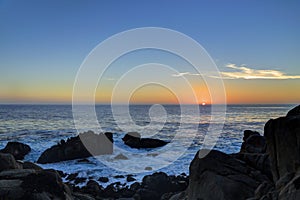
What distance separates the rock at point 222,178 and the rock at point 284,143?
1702 mm

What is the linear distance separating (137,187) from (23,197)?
1053cm

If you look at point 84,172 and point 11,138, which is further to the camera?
point 11,138

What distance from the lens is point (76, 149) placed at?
33156 millimetres

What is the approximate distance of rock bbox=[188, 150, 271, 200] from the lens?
11.0m

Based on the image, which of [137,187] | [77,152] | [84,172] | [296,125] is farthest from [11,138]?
[296,125]

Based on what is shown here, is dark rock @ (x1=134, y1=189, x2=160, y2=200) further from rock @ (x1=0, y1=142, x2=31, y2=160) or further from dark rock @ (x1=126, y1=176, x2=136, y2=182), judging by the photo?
rock @ (x1=0, y1=142, x2=31, y2=160)

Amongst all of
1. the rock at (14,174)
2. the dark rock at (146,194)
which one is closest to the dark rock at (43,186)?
the rock at (14,174)

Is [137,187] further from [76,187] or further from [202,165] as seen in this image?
[202,165]

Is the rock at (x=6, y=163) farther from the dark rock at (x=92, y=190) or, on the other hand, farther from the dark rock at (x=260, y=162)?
the dark rock at (x=260, y=162)

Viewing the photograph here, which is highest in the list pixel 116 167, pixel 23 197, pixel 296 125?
pixel 296 125

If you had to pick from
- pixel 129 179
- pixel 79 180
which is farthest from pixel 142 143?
pixel 79 180

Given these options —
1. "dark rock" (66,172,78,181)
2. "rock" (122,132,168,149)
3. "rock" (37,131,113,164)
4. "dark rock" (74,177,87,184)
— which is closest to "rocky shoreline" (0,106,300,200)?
"dark rock" (74,177,87,184)

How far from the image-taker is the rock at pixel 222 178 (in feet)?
36.2

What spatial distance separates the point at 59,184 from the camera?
1215 cm
